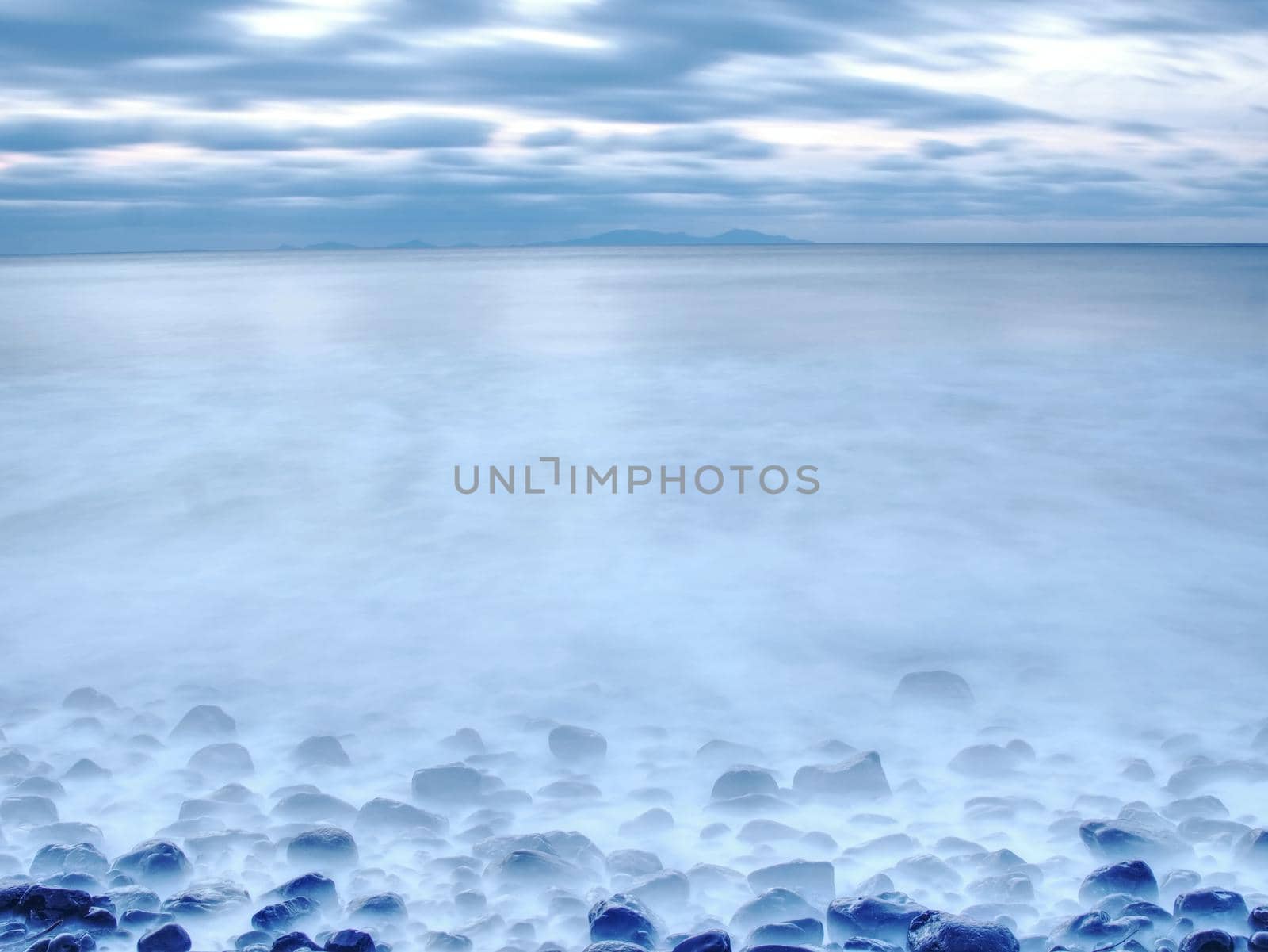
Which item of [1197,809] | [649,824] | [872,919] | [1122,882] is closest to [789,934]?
[872,919]

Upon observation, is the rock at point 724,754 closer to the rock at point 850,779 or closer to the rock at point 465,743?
the rock at point 850,779

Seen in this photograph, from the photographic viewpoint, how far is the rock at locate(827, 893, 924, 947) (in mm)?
2670

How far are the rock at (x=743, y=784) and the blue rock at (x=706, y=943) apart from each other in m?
0.73

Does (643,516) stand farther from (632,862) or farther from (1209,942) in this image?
(1209,942)

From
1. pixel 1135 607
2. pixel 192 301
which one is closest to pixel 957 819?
pixel 1135 607

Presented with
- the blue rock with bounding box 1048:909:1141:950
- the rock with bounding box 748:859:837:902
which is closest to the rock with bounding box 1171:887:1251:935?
the blue rock with bounding box 1048:909:1141:950

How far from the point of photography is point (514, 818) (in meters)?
3.25

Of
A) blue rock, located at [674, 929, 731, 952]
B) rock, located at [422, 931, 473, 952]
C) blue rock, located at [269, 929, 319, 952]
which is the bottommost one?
rock, located at [422, 931, 473, 952]

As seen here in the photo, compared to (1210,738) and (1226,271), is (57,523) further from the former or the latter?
(1226,271)

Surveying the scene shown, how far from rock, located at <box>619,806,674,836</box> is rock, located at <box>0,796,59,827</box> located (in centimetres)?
179

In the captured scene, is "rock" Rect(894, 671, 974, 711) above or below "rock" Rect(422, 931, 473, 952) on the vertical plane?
above

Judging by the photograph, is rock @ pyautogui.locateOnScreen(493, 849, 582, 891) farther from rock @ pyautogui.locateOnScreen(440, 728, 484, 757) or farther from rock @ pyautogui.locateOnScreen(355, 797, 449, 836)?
rock @ pyautogui.locateOnScreen(440, 728, 484, 757)

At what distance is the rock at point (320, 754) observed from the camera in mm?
3594

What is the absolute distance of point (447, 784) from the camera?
335 cm
